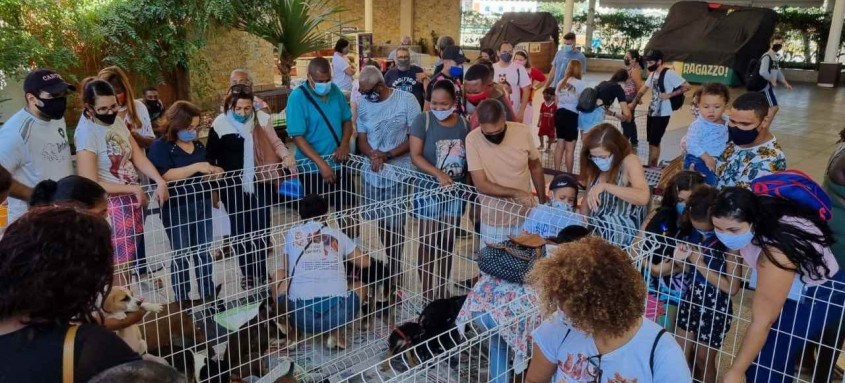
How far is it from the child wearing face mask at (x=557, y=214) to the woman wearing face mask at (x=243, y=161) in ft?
5.53

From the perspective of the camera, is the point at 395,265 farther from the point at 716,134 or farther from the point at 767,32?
the point at 767,32

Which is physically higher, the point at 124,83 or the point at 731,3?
the point at 731,3

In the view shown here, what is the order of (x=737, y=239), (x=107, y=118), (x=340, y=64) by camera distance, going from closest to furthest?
(x=737, y=239)
(x=107, y=118)
(x=340, y=64)

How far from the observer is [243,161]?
414 cm

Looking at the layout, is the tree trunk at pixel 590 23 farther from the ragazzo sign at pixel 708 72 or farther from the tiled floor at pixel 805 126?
the ragazzo sign at pixel 708 72

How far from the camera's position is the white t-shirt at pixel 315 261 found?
329cm

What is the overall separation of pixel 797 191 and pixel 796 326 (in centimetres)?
54

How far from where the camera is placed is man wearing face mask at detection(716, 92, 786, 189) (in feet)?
10.8

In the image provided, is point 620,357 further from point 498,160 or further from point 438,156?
point 438,156

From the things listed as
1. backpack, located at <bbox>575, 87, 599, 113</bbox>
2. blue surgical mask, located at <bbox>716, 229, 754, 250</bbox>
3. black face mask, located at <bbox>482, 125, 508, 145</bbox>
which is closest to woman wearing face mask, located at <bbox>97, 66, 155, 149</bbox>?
black face mask, located at <bbox>482, 125, 508, 145</bbox>

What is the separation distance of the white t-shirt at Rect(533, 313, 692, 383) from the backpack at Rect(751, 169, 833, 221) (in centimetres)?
98

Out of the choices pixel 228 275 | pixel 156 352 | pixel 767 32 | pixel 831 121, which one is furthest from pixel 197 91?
pixel 767 32

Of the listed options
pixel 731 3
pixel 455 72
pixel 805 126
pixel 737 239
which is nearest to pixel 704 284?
pixel 737 239

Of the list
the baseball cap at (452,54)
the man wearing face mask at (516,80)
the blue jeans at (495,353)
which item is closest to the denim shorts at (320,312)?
the blue jeans at (495,353)
